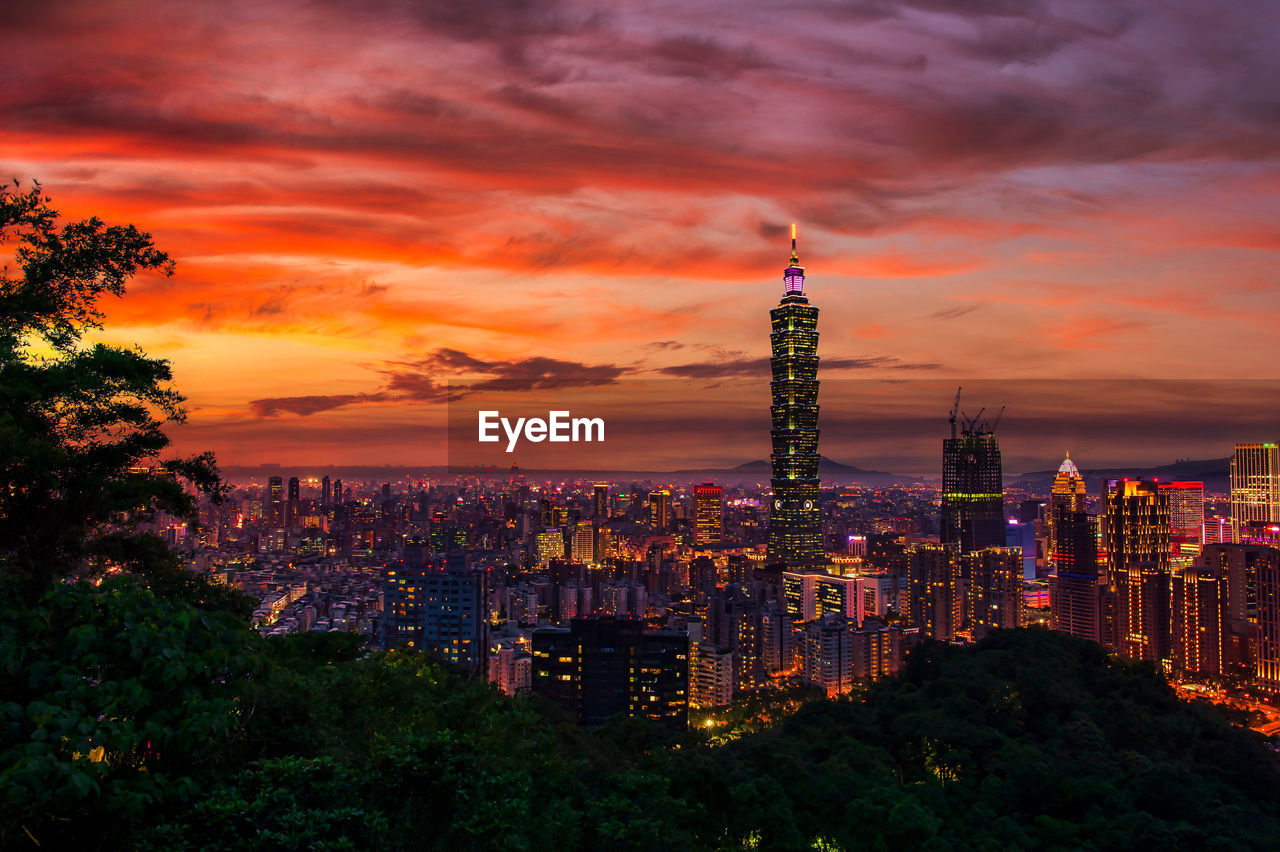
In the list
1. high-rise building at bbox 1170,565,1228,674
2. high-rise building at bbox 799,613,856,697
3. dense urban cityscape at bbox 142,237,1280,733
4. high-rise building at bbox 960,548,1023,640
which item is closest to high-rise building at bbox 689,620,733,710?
dense urban cityscape at bbox 142,237,1280,733

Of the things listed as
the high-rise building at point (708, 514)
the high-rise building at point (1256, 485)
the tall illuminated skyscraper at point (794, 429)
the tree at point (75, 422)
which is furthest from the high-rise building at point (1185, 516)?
the tree at point (75, 422)

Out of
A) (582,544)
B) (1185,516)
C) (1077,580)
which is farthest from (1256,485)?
(582,544)

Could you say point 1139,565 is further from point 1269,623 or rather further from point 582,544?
point 582,544

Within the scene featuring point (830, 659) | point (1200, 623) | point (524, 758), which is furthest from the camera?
point (1200, 623)

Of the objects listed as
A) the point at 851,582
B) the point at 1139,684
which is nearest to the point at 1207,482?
the point at 851,582

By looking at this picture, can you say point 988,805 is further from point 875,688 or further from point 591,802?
point 875,688

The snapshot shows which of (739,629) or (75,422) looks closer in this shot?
(75,422)
